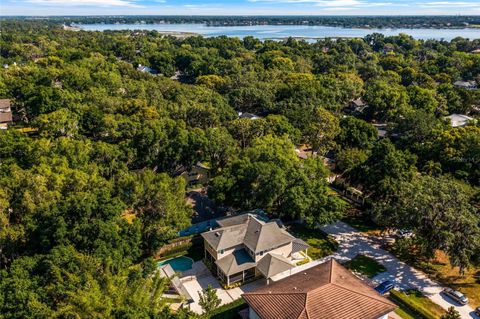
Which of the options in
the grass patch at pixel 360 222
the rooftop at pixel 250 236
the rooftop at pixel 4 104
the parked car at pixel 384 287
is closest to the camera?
the parked car at pixel 384 287

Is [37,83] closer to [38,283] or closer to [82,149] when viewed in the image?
[82,149]

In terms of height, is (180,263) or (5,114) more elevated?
(5,114)

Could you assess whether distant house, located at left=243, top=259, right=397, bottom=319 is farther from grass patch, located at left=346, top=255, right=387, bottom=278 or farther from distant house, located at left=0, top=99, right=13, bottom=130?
distant house, located at left=0, top=99, right=13, bottom=130

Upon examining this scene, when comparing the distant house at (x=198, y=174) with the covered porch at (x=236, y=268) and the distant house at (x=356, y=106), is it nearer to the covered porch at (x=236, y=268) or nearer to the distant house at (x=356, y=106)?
the covered porch at (x=236, y=268)

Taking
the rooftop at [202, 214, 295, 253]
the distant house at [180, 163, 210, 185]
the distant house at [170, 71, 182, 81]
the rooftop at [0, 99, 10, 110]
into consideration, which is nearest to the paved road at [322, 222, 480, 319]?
the rooftop at [202, 214, 295, 253]

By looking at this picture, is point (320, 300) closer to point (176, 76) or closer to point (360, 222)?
point (360, 222)

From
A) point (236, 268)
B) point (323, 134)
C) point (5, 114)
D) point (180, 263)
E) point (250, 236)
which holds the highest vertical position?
point (5, 114)

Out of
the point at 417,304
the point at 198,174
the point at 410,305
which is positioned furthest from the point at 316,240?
the point at 198,174

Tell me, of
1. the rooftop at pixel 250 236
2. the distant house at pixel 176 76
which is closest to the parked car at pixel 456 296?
the rooftop at pixel 250 236
